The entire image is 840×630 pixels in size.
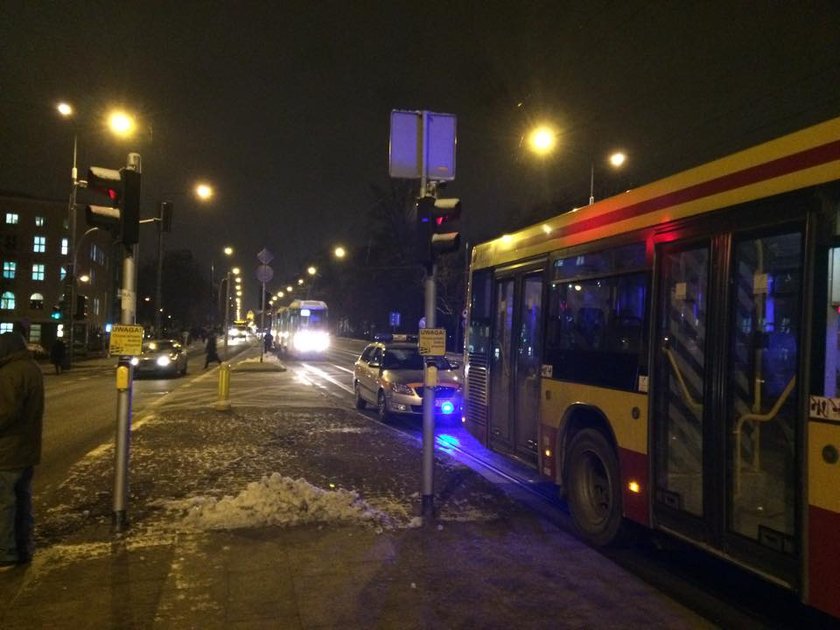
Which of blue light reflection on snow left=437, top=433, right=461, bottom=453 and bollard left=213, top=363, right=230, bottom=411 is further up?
bollard left=213, top=363, right=230, bottom=411

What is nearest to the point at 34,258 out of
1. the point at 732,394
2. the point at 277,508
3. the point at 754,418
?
the point at 277,508

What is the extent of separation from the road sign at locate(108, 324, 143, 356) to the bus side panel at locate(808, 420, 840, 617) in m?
5.61

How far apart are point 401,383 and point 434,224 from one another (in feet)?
25.6

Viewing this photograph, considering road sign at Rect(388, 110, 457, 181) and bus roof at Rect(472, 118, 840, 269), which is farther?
road sign at Rect(388, 110, 457, 181)

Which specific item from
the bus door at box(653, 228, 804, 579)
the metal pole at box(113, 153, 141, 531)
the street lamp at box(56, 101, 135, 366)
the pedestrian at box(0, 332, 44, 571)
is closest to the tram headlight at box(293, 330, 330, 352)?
the street lamp at box(56, 101, 135, 366)

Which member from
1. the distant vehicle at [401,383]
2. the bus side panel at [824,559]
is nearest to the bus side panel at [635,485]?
the bus side panel at [824,559]

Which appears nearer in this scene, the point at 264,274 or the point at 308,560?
the point at 308,560

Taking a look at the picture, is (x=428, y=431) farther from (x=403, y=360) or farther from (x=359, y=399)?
(x=359, y=399)

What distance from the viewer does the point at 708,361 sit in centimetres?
509

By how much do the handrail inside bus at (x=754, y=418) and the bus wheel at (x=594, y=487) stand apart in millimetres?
1458

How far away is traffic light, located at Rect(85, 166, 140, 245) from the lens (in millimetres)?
6938

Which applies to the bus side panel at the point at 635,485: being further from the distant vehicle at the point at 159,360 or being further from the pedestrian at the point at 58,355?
the pedestrian at the point at 58,355

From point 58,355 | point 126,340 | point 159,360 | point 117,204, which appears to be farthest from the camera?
point 58,355

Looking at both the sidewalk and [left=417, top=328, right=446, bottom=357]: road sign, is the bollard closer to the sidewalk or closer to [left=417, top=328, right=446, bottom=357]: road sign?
the sidewalk
